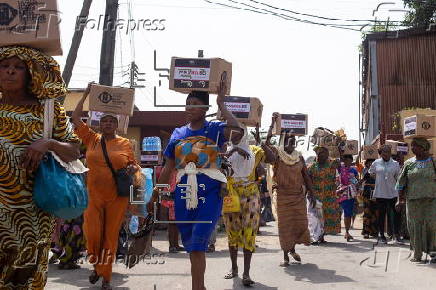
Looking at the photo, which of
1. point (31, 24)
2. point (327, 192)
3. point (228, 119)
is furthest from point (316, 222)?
point (31, 24)

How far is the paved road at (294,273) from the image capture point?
770 cm

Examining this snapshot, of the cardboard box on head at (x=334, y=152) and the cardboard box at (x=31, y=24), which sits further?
the cardboard box on head at (x=334, y=152)

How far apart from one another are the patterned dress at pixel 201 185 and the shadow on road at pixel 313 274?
2.60m

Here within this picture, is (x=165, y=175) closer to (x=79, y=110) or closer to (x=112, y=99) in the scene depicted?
(x=79, y=110)

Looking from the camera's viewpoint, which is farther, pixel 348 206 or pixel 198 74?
pixel 348 206

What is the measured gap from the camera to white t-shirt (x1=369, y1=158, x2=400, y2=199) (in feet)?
43.8

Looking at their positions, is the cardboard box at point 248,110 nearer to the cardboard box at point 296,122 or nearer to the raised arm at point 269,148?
the raised arm at point 269,148

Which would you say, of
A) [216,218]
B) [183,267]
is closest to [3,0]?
[216,218]

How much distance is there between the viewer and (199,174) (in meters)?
5.96

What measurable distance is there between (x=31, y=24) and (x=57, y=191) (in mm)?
1219

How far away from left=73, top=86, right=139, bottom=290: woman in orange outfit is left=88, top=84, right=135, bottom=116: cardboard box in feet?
1.71

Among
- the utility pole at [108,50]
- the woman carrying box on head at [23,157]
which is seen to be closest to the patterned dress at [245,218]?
the woman carrying box on head at [23,157]

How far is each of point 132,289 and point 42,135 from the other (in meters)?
3.77

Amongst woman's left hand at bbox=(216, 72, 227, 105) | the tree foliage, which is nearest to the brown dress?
woman's left hand at bbox=(216, 72, 227, 105)
